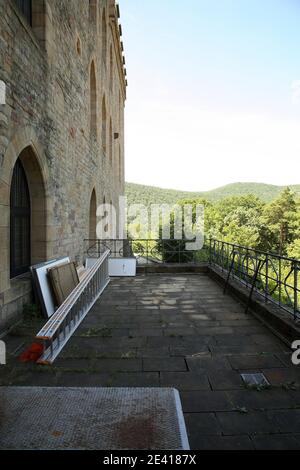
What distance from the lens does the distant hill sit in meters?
84.6

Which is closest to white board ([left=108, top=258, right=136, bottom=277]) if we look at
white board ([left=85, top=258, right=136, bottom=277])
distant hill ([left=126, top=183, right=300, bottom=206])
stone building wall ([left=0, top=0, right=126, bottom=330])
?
white board ([left=85, top=258, right=136, bottom=277])

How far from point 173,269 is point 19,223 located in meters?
6.26

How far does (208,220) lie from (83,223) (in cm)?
3812

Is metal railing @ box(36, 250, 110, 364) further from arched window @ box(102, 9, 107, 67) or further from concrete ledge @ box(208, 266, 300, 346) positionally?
arched window @ box(102, 9, 107, 67)

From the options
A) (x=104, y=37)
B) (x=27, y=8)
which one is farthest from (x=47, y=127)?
(x=104, y=37)

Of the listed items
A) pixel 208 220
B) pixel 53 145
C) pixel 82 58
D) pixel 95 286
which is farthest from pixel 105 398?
pixel 208 220

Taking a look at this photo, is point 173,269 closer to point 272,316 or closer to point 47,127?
point 272,316

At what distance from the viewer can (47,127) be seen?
6270mm

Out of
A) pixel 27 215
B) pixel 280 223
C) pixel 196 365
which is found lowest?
pixel 196 365

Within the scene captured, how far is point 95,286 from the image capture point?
722 cm

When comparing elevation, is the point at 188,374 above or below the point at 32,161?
below

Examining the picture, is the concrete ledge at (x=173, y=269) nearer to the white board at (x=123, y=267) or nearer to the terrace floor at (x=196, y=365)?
the white board at (x=123, y=267)

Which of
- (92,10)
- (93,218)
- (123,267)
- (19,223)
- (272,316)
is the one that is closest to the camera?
(272,316)
